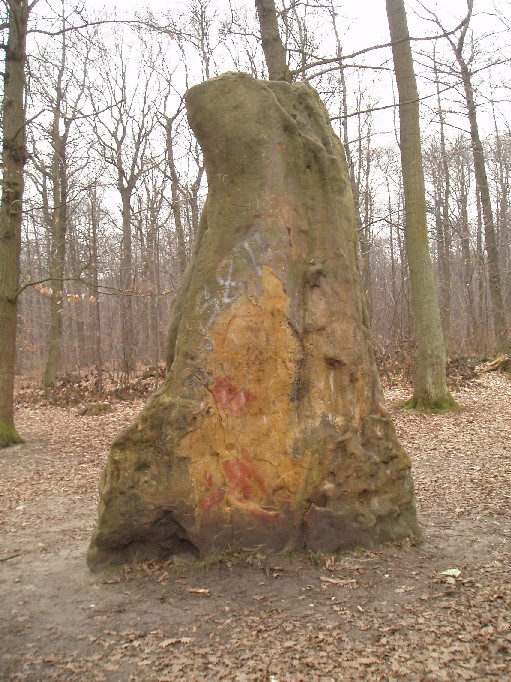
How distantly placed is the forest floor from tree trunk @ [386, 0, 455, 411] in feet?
17.7

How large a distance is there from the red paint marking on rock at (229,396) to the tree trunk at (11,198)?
6.54 meters

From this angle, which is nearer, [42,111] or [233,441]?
[233,441]

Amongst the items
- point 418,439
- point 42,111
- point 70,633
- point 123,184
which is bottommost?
point 70,633

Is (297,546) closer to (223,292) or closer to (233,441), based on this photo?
(233,441)

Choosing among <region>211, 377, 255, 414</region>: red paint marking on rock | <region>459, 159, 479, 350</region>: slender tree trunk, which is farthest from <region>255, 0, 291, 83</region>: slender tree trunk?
<region>459, 159, 479, 350</region>: slender tree trunk

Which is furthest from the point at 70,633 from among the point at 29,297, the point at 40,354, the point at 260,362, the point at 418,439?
the point at 29,297

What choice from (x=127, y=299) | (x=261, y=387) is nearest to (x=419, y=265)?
(x=261, y=387)

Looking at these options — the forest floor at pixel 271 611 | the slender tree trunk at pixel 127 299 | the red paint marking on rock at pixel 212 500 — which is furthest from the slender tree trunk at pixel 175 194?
the red paint marking on rock at pixel 212 500

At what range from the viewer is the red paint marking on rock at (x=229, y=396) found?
4.75m

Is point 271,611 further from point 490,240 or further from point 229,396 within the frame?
point 490,240

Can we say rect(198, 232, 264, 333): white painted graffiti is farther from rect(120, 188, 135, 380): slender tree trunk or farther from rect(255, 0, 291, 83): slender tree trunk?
rect(120, 188, 135, 380): slender tree trunk

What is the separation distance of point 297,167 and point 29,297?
29.9 m

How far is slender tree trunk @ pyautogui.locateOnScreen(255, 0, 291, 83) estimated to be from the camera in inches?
408

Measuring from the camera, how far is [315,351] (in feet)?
16.1
